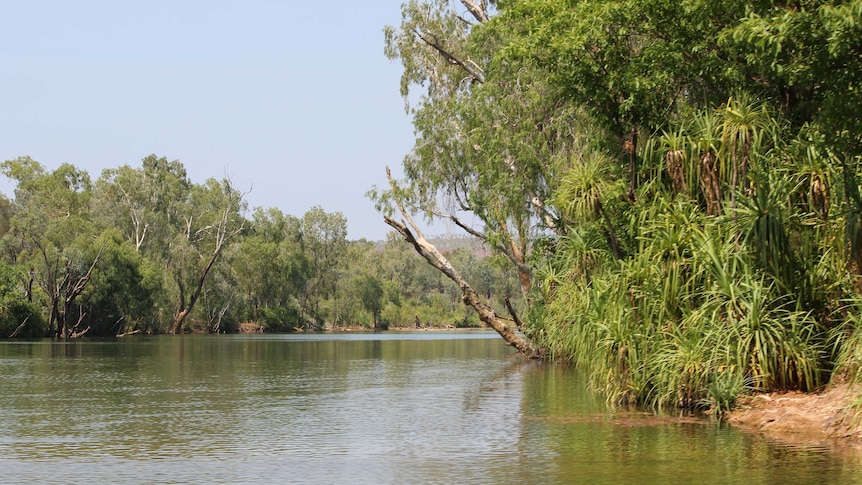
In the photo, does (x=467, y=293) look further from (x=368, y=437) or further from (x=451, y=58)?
(x=368, y=437)

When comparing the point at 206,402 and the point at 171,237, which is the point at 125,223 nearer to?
the point at 171,237

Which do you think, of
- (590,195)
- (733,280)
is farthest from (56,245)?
(733,280)

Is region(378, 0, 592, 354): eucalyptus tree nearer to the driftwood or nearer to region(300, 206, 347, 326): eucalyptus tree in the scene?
the driftwood

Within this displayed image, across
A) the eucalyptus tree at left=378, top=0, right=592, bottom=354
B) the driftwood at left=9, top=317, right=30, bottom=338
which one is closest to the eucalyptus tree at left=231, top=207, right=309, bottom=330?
the driftwood at left=9, top=317, right=30, bottom=338

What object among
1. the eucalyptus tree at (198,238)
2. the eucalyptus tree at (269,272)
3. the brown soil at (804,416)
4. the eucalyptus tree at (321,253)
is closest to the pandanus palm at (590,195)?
the brown soil at (804,416)

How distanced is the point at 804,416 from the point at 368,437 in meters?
6.38

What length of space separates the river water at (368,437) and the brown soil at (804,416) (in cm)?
49

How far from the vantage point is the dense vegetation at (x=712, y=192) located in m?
14.8

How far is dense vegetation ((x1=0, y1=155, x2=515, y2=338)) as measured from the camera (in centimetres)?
7175

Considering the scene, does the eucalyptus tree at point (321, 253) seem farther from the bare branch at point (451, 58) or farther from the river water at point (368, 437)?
the river water at point (368, 437)

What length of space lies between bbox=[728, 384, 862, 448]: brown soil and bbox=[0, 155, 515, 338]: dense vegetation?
41.2 m

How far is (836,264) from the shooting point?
16125 mm

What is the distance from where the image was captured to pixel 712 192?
59.0 ft

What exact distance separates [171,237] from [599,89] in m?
81.7
